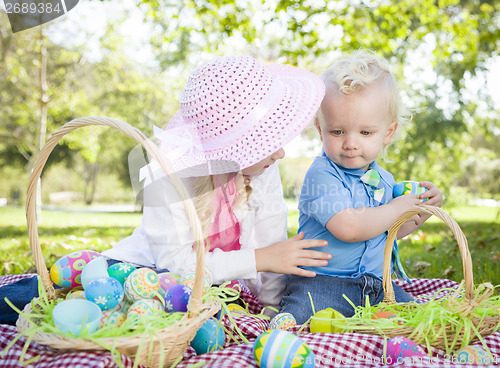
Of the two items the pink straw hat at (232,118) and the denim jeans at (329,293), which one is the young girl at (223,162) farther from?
the denim jeans at (329,293)

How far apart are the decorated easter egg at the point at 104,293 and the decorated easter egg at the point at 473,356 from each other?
3.83 feet

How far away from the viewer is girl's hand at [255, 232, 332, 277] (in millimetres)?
1976

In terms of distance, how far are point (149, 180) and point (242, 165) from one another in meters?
0.47

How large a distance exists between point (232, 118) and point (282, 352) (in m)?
0.97

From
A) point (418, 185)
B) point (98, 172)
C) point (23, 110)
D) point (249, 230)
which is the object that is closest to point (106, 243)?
point (249, 230)

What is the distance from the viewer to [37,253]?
1.63 metres

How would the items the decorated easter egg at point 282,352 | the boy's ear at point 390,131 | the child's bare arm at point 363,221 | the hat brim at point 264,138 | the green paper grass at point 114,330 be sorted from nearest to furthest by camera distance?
the green paper grass at point 114,330, the decorated easter egg at point 282,352, the hat brim at point 264,138, the child's bare arm at point 363,221, the boy's ear at point 390,131

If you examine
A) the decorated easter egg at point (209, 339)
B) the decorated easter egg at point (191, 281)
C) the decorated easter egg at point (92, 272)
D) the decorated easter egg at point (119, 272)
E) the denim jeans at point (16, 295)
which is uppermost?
the decorated easter egg at point (92, 272)

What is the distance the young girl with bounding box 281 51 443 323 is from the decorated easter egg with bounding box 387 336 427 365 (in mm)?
494

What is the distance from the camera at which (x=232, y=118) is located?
191 centimetres

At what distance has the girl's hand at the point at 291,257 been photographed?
6.48 ft

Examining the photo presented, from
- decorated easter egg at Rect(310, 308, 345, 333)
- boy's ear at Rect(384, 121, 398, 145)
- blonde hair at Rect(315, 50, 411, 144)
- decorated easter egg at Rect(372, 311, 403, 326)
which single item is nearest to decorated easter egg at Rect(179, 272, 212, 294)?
decorated easter egg at Rect(310, 308, 345, 333)

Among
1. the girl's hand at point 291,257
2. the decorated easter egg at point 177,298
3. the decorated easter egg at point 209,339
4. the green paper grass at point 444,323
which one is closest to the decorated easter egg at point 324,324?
the green paper grass at point 444,323

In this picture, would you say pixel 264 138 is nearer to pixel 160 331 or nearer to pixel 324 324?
pixel 324 324
